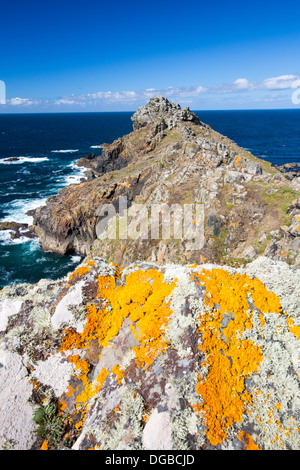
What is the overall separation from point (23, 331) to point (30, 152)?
4977 inches

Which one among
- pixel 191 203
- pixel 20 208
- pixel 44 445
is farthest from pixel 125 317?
pixel 20 208

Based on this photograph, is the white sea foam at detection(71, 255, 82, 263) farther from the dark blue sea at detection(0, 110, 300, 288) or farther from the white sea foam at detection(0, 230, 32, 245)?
the white sea foam at detection(0, 230, 32, 245)

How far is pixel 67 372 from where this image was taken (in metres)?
6.55

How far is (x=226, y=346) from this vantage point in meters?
6.25

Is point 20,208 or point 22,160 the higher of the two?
point 22,160

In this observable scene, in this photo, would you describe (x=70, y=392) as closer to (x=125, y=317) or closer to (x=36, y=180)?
(x=125, y=317)

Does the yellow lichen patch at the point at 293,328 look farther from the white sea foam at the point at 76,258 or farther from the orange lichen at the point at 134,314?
the white sea foam at the point at 76,258

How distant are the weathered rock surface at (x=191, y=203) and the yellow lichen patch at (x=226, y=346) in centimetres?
1135

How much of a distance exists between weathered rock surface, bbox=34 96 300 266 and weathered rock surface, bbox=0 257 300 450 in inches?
466

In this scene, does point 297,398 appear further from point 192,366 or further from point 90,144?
point 90,144

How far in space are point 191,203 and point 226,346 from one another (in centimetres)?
2247

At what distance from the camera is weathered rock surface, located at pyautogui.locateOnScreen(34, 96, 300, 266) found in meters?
21.6

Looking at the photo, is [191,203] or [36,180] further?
[36,180]
